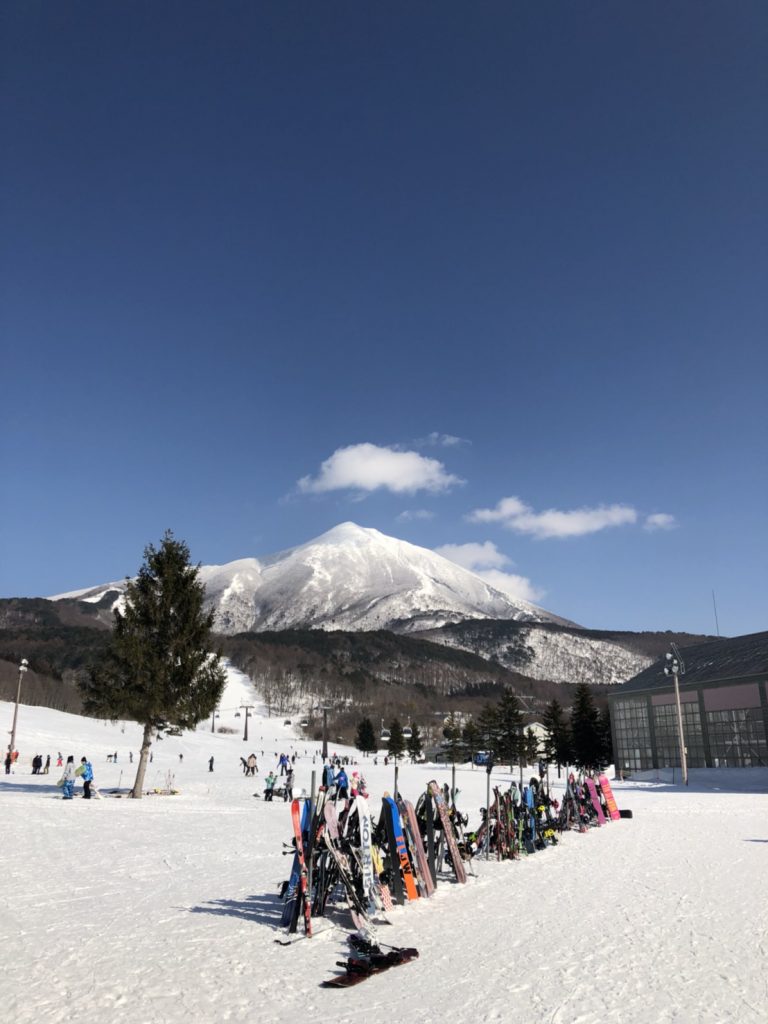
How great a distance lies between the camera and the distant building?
55.2m

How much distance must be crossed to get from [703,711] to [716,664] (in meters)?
4.72

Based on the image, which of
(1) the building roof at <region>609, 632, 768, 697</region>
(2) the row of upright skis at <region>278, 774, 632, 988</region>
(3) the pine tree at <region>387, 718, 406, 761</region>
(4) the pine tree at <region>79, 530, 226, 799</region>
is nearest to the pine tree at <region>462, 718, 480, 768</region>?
(3) the pine tree at <region>387, 718, 406, 761</region>

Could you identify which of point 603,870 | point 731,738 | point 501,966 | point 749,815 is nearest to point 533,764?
point 731,738

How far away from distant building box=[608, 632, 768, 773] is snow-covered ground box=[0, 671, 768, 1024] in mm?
42881

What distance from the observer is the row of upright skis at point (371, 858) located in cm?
814

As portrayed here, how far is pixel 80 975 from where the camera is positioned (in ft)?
22.3

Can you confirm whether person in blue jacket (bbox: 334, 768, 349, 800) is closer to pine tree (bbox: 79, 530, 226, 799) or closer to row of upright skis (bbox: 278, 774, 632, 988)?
row of upright skis (bbox: 278, 774, 632, 988)

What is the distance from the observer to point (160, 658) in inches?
1104

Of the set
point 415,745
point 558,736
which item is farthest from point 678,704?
point 415,745

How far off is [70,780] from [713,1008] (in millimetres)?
26686

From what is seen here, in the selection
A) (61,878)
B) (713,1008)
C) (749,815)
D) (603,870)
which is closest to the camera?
(713,1008)

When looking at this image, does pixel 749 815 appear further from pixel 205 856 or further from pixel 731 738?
pixel 731 738

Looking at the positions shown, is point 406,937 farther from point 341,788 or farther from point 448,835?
point 448,835

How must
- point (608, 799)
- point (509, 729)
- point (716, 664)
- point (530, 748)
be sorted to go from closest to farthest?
point (608, 799) → point (716, 664) → point (509, 729) → point (530, 748)
